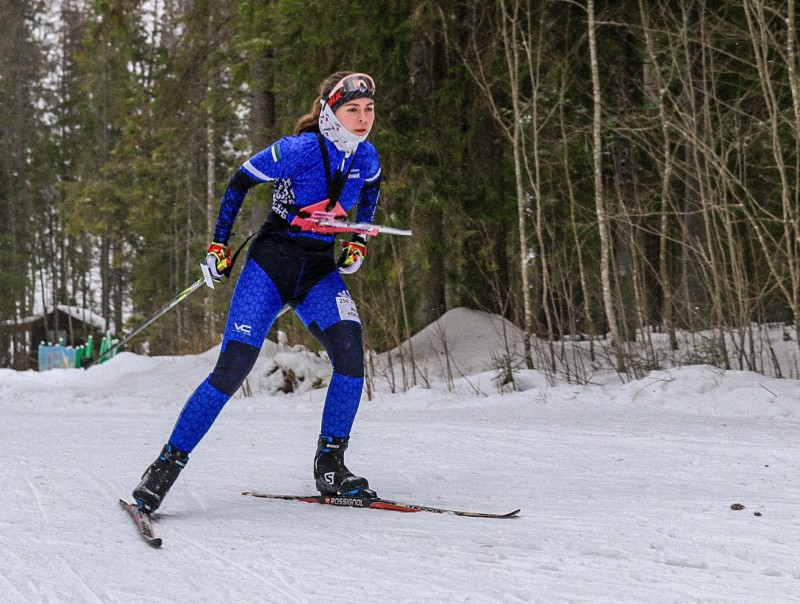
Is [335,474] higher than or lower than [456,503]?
higher

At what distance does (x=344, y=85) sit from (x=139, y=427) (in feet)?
13.3

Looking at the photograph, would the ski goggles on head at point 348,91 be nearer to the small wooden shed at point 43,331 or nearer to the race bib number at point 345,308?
the race bib number at point 345,308

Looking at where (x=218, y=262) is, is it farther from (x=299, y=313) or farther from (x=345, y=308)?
(x=345, y=308)

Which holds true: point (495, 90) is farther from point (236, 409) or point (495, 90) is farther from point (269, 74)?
point (236, 409)

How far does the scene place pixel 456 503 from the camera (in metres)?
4.09

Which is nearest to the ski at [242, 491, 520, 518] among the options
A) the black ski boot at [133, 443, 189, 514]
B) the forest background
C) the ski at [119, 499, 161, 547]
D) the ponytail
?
the black ski boot at [133, 443, 189, 514]

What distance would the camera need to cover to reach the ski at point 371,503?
373 cm

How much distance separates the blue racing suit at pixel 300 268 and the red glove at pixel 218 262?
0.06 metres

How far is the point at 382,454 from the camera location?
18.1 feet

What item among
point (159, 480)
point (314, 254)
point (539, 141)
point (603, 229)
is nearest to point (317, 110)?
point (314, 254)

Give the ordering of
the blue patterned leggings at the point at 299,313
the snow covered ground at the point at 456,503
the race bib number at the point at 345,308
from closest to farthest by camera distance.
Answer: the snow covered ground at the point at 456,503, the blue patterned leggings at the point at 299,313, the race bib number at the point at 345,308

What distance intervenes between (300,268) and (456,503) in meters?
1.31

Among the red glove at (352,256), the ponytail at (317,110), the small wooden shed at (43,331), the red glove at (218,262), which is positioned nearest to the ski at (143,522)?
the red glove at (218,262)

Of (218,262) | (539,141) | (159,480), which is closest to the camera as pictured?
(159,480)
